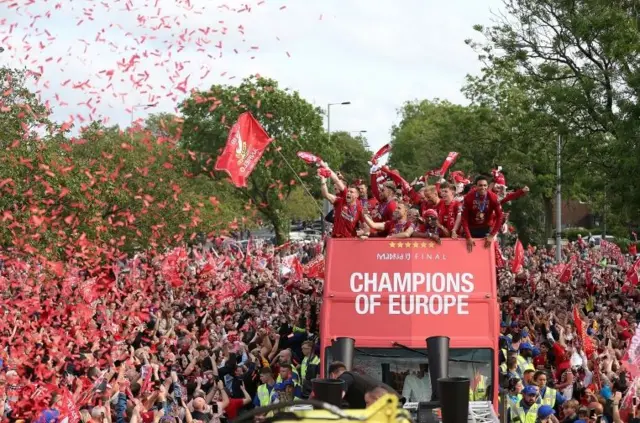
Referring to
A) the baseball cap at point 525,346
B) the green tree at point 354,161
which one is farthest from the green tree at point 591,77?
the green tree at point 354,161

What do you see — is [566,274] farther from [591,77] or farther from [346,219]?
[346,219]

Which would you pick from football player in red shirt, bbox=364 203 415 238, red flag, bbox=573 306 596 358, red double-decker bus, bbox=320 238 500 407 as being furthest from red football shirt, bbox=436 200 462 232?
red flag, bbox=573 306 596 358

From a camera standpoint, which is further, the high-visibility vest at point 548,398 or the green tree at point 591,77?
the green tree at point 591,77

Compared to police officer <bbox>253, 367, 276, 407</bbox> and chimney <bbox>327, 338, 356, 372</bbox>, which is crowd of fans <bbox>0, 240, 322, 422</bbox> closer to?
police officer <bbox>253, 367, 276, 407</bbox>

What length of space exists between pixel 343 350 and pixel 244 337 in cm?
910

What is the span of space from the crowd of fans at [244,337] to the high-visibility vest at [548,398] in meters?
0.03

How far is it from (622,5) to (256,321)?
1276cm

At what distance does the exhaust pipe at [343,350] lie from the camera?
10.8 meters

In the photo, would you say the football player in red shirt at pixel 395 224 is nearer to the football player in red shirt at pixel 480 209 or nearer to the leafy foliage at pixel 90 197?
the football player in red shirt at pixel 480 209

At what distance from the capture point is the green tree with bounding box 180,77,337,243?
48.9 m

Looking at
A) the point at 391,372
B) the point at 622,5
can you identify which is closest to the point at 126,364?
the point at 391,372

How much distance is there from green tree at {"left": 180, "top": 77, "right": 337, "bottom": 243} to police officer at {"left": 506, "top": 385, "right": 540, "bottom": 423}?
120ft

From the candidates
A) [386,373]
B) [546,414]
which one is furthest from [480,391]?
[546,414]

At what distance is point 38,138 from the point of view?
22359mm
